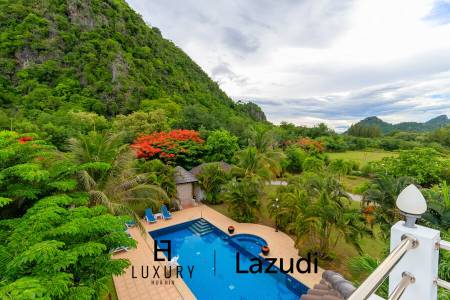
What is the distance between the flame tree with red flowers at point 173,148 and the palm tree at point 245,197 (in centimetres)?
624

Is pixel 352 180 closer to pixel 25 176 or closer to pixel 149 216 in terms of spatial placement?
pixel 149 216

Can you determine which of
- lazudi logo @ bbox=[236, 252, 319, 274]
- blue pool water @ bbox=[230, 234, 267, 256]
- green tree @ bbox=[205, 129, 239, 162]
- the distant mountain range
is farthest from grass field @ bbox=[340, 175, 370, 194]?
the distant mountain range

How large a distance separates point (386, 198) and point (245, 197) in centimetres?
633

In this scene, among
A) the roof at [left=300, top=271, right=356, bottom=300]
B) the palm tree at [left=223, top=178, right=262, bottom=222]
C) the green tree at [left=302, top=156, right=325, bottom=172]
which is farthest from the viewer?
the green tree at [left=302, top=156, right=325, bottom=172]

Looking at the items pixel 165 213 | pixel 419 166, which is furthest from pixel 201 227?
pixel 419 166

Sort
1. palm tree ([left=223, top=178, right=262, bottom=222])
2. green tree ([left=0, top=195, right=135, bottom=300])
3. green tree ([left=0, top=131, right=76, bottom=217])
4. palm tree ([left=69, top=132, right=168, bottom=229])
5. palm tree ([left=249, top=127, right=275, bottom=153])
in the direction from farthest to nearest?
1. palm tree ([left=249, top=127, right=275, bottom=153])
2. palm tree ([left=223, top=178, right=262, bottom=222])
3. palm tree ([left=69, top=132, right=168, bottom=229])
4. green tree ([left=0, top=131, right=76, bottom=217])
5. green tree ([left=0, top=195, right=135, bottom=300])

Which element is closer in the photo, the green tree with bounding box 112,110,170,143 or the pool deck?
the pool deck

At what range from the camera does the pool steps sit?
40.5ft

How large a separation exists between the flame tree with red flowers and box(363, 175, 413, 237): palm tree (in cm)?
1262

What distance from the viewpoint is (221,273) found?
9.05 m

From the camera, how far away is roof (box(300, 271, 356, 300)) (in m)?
4.64

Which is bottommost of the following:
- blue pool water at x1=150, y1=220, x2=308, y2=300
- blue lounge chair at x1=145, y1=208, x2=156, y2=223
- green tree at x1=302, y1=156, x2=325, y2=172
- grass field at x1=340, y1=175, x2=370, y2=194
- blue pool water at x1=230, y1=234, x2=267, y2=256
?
blue pool water at x1=150, y1=220, x2=308, y2=300

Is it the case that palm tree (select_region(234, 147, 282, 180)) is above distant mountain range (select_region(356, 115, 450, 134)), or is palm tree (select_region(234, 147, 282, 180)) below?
below

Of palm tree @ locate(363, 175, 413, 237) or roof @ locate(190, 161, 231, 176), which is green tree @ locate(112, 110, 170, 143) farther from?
palm tree @ locate(363, 175, 413, 237)
